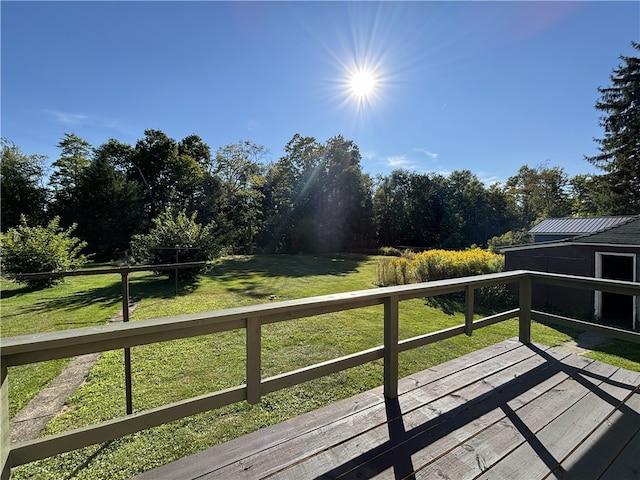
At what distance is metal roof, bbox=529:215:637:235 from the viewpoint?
1050 centimetres

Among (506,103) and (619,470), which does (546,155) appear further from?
(619,470)

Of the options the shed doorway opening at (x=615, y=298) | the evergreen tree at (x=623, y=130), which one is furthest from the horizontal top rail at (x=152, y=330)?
the evergreen tree at (x=623, y=130)

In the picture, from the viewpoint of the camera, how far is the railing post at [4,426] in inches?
38.0

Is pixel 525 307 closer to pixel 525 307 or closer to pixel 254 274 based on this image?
pixel 525 307

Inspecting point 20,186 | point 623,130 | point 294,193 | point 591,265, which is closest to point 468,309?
point 591,265

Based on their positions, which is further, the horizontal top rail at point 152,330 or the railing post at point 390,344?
the railing post at point 390,344

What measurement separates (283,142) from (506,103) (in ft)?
53.9

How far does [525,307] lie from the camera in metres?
3.06

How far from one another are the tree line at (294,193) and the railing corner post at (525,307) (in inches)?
572

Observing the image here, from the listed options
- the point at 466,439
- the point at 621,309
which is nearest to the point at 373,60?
the point at 466,439

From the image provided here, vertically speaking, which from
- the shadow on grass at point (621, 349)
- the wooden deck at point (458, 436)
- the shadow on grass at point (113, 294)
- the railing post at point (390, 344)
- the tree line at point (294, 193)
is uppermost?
the tree line at point (294, 193)

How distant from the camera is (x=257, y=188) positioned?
21.7 meters

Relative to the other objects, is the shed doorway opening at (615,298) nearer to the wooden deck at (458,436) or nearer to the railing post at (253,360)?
the wooden deck at (458,436)

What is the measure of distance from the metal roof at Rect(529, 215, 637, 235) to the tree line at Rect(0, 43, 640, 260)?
707 centimetres
